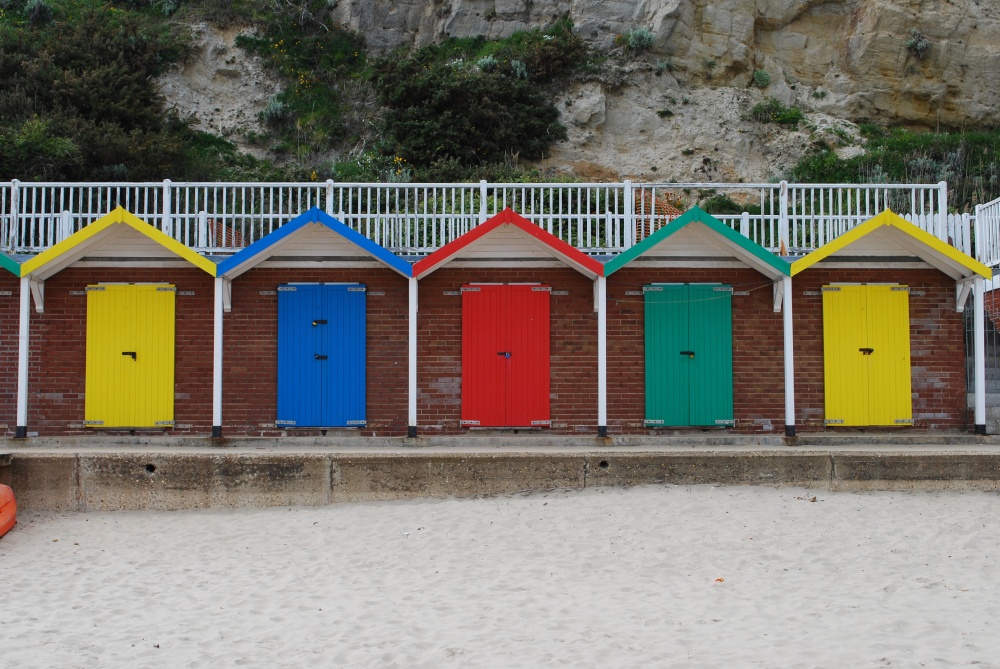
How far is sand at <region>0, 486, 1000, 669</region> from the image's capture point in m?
5.55

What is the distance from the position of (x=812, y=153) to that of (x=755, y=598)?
2481 cm

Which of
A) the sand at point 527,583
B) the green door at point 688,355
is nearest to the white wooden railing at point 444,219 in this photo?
the green door at point 688,355

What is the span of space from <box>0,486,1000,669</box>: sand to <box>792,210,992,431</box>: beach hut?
7.36 ft

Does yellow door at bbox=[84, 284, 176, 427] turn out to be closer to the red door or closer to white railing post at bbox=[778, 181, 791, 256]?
the red door

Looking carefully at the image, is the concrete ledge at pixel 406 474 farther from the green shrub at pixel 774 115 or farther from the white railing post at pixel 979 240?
the green shrub at pixel 774 115

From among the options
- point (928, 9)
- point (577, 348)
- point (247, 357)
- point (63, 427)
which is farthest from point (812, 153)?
point (63, 427)

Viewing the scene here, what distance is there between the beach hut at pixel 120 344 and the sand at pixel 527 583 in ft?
8.12

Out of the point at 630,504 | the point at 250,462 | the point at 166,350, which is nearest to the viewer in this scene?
the point at 630,504

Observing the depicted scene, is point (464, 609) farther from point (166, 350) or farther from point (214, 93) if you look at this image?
point (214, 93)

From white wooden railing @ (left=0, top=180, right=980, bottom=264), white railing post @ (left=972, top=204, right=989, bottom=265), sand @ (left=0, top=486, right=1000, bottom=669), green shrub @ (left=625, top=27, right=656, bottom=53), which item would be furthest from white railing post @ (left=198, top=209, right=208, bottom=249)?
green shrub @ (left=625, top=27, right=656, bottom=53)

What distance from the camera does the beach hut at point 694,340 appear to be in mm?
11609

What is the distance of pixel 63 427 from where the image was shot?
11672mm

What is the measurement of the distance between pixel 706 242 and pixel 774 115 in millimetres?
20543

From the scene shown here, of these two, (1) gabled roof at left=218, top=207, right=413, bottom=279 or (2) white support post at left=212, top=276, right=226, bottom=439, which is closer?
(1) gabled roof at left=218, top=207, right=413, bottom=279
